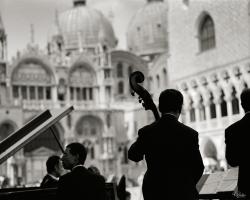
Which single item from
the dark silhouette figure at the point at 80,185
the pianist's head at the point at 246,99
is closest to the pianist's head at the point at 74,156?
the dark silhouette figure at the point at 80,185

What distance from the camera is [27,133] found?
771cm

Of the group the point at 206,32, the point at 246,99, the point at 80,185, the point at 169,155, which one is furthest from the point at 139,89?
the point at 206,32

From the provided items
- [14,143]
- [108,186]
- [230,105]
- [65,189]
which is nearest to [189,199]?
[65,189]

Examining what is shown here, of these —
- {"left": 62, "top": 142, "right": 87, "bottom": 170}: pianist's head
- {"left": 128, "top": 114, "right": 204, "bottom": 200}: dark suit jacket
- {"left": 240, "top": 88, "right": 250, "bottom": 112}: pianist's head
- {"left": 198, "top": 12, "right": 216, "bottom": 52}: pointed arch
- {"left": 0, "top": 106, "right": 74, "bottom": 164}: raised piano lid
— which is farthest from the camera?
{"left": 198, "top": 12, "right": 216, "bottom": 52}: pointed arch

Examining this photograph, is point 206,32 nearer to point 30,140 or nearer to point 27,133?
point 27,133

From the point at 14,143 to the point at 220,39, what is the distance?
36524mm

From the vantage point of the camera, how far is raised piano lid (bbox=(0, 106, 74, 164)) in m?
7.27

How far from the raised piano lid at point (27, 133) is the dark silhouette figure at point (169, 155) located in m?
1.97

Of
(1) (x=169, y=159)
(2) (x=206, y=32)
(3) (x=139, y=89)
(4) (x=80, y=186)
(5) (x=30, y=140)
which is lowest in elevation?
(4) (x=80, y=186)

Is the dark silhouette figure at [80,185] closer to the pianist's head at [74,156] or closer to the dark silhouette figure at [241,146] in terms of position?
the pianist's head at [74,156]

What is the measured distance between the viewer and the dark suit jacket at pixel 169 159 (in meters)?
5.59

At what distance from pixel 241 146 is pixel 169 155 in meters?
0.80

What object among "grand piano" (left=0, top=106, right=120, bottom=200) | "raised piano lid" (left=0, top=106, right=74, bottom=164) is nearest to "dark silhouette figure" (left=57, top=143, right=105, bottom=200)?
"grand piano" (left=0, top=106, right=120, bottom=200)

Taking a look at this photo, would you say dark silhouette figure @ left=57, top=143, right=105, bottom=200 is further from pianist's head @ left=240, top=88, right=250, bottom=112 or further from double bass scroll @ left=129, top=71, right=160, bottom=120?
pianist's head @ left=240, top=88, right=250, bottom=112
